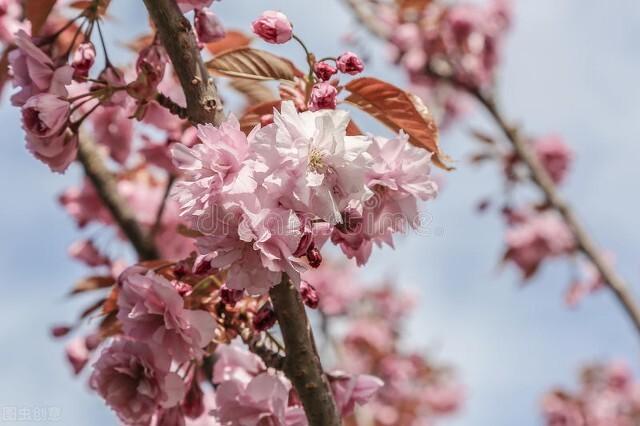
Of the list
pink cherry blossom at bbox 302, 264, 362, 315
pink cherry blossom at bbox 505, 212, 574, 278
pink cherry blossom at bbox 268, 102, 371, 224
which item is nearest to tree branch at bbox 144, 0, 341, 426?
pink cherry blossom at bbox 268, 102, 371, 224

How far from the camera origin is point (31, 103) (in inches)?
56.2

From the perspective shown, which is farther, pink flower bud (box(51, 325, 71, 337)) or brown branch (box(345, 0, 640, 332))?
brown branch (box(345, 0, 640, 332))

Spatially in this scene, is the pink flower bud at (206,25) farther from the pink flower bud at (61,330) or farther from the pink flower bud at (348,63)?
the pink flower bud at (61,330)

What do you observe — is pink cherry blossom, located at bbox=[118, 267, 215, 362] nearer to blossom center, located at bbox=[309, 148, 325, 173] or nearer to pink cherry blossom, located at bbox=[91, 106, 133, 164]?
blossom center, located at bbox=[309, 148, 325, 173]

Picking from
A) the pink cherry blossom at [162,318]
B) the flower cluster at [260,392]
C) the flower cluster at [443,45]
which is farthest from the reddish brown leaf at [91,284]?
the flower cluster at [443,45]

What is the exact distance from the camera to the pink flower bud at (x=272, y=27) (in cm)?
143

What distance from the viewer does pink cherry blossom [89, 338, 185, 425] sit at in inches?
59.5

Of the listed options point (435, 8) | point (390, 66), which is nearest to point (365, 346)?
point (390, 66)

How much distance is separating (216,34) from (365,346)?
5925mm

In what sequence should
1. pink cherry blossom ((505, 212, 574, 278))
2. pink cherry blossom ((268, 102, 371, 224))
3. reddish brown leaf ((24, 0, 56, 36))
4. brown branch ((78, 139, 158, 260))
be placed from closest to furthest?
1. pink cherry blossom ((268, 102, 371, 224))
2. reddish brown leaf ((24, 0, 56, 36))
3. brown branch ((78, 139, 158, 260))
4. pink cherry blossom ((505, 212, 574, 278))

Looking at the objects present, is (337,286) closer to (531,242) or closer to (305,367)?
(531,242)

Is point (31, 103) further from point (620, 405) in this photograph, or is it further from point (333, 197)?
point (620, 405)

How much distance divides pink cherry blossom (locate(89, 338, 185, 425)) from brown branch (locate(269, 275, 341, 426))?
0.27 m

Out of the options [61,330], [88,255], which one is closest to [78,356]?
[61,330]
